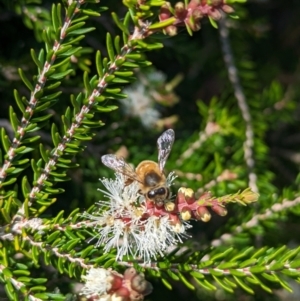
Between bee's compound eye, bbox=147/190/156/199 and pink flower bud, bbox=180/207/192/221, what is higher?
bee's compound eye, bbox=147/190/156/199

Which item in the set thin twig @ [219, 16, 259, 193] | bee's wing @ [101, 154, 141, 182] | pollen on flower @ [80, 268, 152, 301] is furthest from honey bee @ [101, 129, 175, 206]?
thin twig @ [219, 16, 259, 193]

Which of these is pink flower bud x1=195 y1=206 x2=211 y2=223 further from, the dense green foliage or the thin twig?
the thin twig

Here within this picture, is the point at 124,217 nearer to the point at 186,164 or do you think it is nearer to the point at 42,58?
the point at 42,58

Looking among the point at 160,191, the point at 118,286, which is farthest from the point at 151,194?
the point at 118,286

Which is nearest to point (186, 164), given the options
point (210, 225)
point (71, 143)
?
point (71, 143)

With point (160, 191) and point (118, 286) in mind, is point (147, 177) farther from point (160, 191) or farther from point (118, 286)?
point (118, 286)

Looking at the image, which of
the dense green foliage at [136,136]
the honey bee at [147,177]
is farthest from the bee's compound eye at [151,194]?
the dense green foliage at [136,136]

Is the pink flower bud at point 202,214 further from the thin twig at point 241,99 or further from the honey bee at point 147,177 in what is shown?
the thin twig at point 241,99
